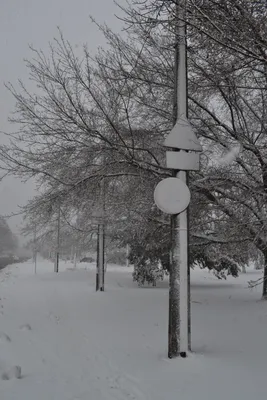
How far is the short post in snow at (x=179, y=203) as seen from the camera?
16.9ft

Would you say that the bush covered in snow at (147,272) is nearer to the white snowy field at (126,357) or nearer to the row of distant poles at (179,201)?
the white snowy field at (126,357)

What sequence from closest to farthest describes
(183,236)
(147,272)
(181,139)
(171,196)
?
(171,196) < (183,236) < (181,139) < (147,272)

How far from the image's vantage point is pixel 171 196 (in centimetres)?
523

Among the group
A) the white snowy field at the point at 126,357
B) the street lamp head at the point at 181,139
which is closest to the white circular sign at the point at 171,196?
the street lamp head at the point at 181,139

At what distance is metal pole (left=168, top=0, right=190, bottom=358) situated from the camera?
5.11 m

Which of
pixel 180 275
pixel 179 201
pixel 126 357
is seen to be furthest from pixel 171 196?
pixel 126 357

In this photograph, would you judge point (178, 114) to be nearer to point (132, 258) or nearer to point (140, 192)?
point (140, 192)

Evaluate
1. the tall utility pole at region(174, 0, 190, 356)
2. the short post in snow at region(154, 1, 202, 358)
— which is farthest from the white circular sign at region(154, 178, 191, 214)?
the tall utility pole at region(174, 0, 190, 356)

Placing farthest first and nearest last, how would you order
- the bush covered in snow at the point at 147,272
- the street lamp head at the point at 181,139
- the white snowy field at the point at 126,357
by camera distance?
the bush covered in snow at the point at 147,272
the street lamp head at the point at 181,139
the white snowy field at the point at 126,357

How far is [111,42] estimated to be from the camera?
7.82m

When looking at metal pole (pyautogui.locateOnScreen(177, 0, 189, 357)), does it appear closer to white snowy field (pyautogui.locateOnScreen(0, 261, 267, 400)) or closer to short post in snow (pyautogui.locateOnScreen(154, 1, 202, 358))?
short post in snow (pyautogui.locateOnScreen(154, 1, 202, 358))

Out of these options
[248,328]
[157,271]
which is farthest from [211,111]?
[157,271]

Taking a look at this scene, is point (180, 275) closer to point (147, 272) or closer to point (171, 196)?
point (171, 196)

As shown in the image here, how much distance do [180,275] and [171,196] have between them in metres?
1.08
